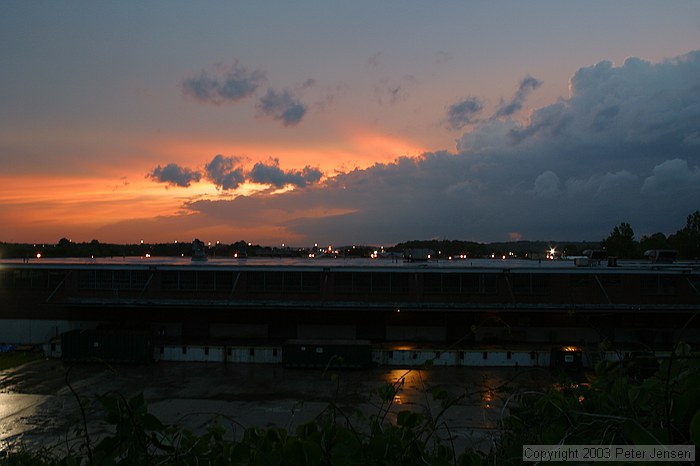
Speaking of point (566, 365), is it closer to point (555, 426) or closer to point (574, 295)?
point (574, 295)

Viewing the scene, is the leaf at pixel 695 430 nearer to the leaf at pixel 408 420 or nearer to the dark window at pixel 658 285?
the leaf at pixel 408 420

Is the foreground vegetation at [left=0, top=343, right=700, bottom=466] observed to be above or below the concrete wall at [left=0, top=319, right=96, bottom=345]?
above

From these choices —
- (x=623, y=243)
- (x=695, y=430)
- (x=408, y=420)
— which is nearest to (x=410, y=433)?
(x=408, y=420)

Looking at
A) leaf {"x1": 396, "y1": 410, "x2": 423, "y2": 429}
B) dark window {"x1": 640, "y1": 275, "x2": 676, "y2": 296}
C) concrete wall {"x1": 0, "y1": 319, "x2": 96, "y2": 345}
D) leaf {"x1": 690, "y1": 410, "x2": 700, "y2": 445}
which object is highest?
leaf {"x1": 690, "y1": 410, "x2": 700, "y2": 445}

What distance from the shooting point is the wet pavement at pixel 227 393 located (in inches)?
1032

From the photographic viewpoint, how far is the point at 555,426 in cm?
341

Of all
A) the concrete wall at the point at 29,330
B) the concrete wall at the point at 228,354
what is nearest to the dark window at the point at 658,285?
the concrete wall at the point at 228,354

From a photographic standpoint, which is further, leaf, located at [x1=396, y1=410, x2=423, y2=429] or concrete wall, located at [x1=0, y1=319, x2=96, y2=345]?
concrete wall, located at [x1=0, y1=319, x2=96, y2=345]

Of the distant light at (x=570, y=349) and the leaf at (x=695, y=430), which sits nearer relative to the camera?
the leaf at (x=695, y=430)

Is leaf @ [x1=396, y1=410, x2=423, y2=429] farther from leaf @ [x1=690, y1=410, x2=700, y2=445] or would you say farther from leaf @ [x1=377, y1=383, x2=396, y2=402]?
leaf @ [x1=690, y1=410, x2=700, y2=445]

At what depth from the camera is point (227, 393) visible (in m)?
32.7

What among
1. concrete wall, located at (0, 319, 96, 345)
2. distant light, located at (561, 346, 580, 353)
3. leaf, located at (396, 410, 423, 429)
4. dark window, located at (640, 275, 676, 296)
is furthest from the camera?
concrete wall, located at (0, 319, 96, 345)

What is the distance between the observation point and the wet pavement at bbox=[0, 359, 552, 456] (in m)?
26.2

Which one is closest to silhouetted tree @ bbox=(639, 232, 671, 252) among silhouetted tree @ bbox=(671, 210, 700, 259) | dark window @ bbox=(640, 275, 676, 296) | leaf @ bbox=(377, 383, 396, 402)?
silhouetted tree @ bbox=(671, 210, 700, 259)
